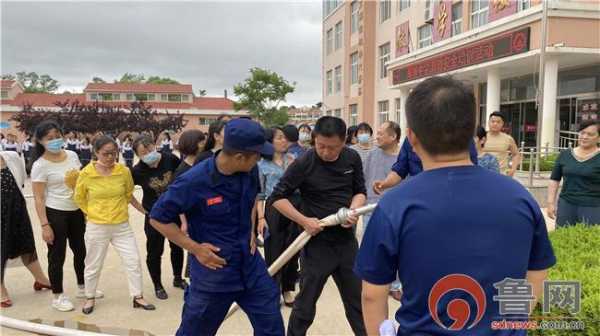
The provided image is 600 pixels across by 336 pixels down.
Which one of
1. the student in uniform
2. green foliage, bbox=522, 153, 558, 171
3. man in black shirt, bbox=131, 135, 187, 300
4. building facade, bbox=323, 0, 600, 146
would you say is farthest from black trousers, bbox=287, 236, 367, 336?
green foliage, bbox=522, 153, 558, 171

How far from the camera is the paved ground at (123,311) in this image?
3.85 m

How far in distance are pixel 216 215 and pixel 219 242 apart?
0.52 ft

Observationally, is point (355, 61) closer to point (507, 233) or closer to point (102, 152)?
point (102, 152)

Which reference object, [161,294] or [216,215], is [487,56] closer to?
[161,294]

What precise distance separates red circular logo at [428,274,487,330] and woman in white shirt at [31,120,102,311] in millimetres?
3905

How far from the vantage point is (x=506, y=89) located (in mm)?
19359

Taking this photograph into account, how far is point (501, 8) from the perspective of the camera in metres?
16.9

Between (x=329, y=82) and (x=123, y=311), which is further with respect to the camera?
(x=329, y=82)

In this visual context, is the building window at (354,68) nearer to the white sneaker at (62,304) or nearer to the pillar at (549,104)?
the pillar at (549,104)

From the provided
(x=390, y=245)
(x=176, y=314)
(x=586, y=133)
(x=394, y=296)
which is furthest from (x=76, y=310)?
(x=586, y=133)

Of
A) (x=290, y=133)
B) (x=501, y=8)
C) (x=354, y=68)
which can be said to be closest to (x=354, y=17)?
(x=354, y=68)

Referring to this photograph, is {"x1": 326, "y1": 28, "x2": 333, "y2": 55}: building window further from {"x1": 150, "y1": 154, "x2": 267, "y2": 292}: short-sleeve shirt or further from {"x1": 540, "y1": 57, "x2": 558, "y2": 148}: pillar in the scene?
{"x1": 150, "y1": 154, "x2": 267, "y2": 292}: short-sleeve shirt

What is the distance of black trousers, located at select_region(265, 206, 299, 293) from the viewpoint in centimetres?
444

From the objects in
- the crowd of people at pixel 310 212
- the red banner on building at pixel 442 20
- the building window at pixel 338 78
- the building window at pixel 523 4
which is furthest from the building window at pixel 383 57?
the crowd of people at pixel 310 212
